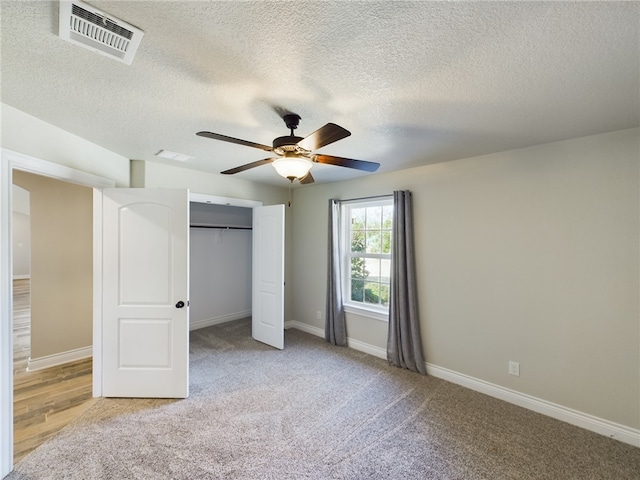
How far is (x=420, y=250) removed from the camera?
3.34 meters

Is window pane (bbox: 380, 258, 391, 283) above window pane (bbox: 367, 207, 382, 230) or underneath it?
underneath

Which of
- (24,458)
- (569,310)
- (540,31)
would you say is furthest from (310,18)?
(24,458)

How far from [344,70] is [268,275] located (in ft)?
10.0

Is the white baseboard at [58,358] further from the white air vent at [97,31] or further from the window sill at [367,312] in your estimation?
the white air vent at [97,31]

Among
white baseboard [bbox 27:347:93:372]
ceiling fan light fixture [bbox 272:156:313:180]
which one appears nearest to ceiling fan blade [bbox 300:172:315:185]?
ceiling fan light fixture [bbox 272:156:313:180]

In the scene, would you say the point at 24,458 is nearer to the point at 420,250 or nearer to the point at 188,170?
the point at 188,170

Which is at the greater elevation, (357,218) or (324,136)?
(324,136)

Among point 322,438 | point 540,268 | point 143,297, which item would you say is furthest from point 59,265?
point 540,268

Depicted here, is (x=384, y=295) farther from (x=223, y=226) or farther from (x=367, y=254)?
(x=223, y=226)

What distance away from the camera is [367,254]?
3.97m

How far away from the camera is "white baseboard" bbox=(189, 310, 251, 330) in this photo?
15.4 ft

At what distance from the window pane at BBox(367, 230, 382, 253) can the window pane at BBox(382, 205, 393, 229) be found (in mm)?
151

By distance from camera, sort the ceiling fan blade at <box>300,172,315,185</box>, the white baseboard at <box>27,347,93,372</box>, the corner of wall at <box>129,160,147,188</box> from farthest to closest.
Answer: the white baseboard at <box>27,347,93,372</box>
the corner of wall at <box>129,160,147,188</box>
the ceiling fan blade at <box>300,172,315,185</box>

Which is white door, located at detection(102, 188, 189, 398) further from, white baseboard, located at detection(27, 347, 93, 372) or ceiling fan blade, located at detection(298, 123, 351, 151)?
ceiling fan blade, located at detection(298, 123, 351, 151)
